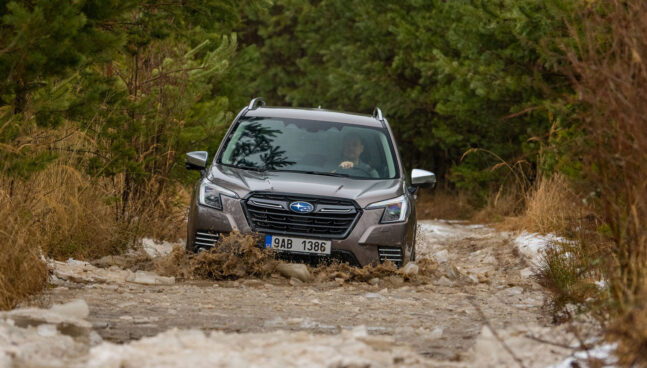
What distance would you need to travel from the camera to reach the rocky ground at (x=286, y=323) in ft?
15.5

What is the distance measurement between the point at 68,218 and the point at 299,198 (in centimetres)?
249

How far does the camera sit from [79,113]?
7.25 m

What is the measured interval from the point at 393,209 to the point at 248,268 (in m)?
1.43

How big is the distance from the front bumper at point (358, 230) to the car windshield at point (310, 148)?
83cm

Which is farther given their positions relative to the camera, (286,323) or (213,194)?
(213,194)

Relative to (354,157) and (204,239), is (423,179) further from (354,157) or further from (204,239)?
(204,239)

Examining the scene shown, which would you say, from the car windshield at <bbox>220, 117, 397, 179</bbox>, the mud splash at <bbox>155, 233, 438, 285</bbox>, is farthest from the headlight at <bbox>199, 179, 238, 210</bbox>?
the car windshield at <bbox>220, 117, 397, 179</bbox>

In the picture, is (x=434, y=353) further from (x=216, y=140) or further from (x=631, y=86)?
(x=216, y=140)

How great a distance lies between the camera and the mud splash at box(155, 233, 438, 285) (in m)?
8.80

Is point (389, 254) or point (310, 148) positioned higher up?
point (310, 148)

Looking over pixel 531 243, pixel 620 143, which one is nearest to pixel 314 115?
pixel 531 243

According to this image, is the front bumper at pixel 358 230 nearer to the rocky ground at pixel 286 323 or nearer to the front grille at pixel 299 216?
the front grille at pixel 299 216

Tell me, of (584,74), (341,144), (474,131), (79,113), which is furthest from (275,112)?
(474,131)

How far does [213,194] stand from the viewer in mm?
9094
